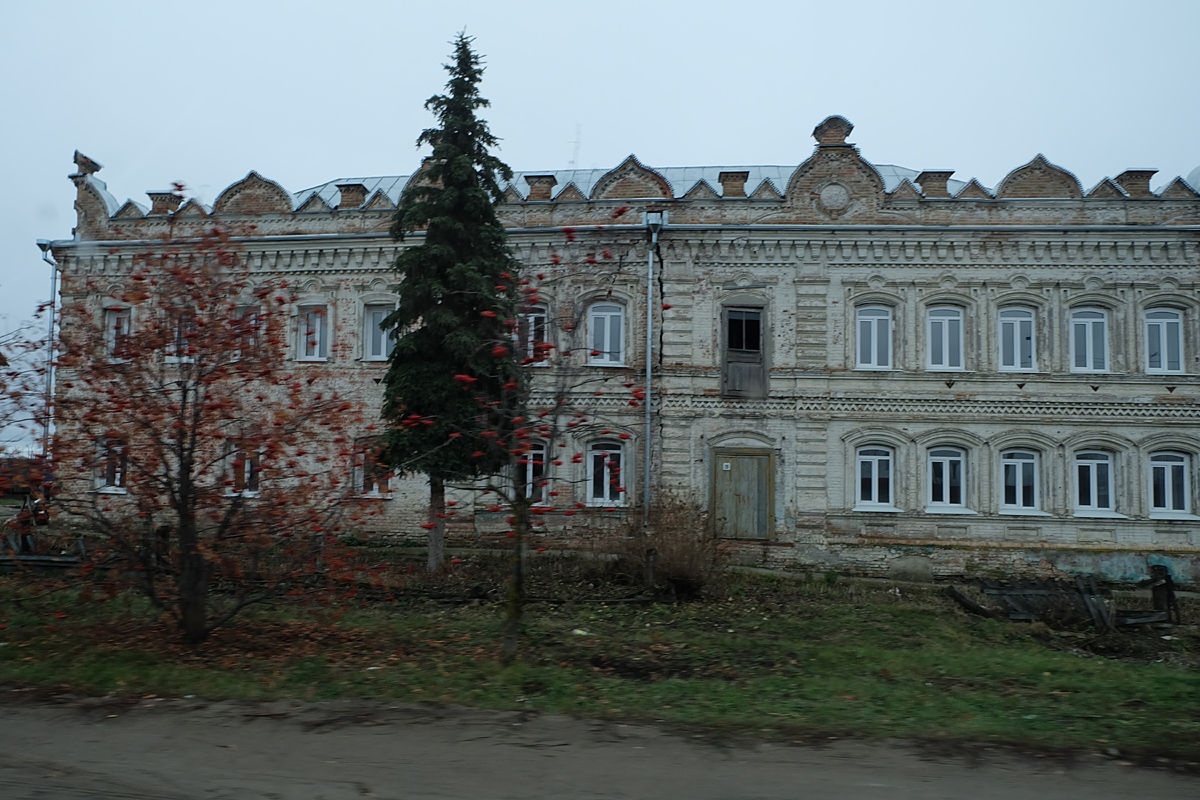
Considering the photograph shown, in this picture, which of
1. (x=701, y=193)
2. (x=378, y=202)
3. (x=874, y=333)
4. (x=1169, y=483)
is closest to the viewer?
(x=1169, y=483)

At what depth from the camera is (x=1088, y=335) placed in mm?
18219

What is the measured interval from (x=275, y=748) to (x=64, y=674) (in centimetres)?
333

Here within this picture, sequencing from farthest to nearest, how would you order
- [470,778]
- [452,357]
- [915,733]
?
1. [452,357]
2. [915,733]
3. [470,778]

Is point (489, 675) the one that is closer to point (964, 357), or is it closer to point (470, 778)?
point (470, 778)

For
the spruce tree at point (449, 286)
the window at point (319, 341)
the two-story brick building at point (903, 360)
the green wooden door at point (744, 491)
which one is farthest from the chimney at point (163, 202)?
the green wooden door at point (744, 491)

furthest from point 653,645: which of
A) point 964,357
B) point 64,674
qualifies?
point 964,357

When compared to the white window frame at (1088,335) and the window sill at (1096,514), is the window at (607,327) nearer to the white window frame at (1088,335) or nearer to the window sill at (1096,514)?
the white window frame at (1088,335)

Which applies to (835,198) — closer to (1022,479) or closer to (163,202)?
(1022,479)

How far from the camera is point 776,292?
60.4ft

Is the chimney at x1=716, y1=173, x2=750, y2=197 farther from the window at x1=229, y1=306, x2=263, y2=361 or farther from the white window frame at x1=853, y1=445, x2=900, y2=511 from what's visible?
the window at x1=229, y1=306, x2=263, y2=361

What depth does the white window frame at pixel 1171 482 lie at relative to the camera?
58.1ft

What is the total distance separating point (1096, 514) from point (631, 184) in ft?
42.6

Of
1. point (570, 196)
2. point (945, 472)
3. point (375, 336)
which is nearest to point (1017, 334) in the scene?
point (945, 472)

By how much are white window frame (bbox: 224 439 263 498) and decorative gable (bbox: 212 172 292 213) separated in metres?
12.9
